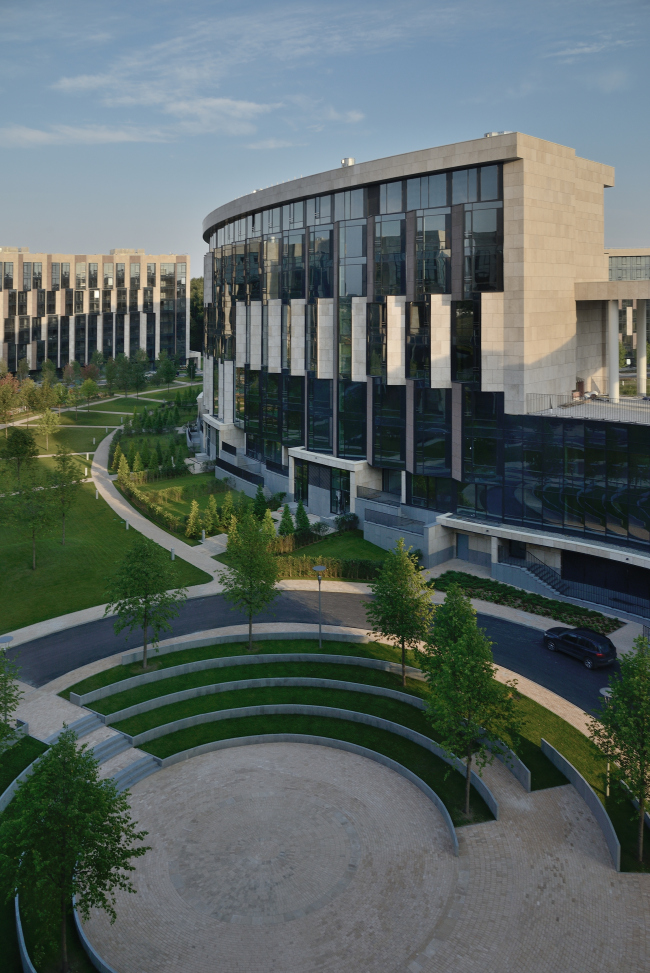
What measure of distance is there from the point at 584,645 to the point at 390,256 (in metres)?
26.4

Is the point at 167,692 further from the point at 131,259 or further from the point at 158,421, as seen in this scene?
the point at 131,259

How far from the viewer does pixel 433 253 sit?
45.6m

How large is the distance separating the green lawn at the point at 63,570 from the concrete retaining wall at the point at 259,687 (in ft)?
23.6

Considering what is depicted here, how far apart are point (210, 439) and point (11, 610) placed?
4016 cm

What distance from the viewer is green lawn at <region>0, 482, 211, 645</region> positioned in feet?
131

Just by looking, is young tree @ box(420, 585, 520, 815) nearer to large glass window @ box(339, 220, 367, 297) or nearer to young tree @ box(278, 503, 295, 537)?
young tree @ box(278, 503, 295, 537)

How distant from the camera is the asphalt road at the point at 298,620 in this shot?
106ft

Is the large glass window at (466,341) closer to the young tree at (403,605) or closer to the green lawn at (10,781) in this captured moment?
the young tree at (403,605)

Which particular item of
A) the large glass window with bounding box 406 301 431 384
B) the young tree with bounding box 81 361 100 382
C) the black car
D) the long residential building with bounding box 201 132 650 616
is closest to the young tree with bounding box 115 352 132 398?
the young tree with bounding box 81 361 100 382

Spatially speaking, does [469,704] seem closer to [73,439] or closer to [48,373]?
[73,439]

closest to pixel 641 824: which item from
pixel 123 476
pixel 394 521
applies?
pixel 394 521

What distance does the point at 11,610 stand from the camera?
3941cm

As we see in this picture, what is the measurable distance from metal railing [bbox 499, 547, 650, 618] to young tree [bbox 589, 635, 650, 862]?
16.8 metres

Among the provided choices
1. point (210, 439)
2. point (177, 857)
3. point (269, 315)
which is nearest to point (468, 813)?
point (177, 857)
